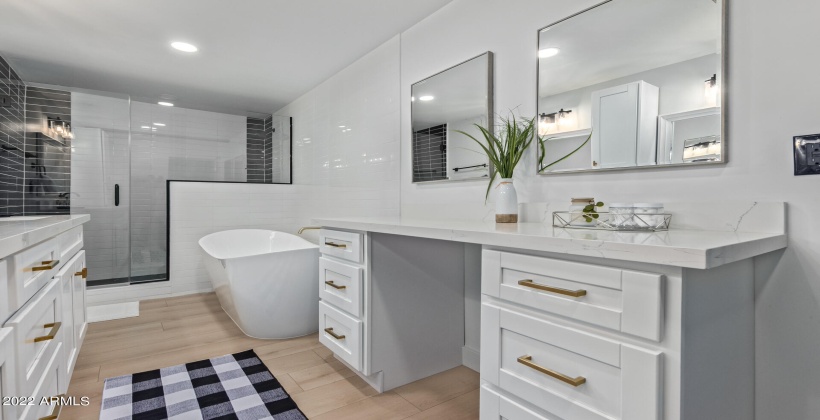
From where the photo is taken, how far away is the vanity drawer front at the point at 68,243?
1.75 metres

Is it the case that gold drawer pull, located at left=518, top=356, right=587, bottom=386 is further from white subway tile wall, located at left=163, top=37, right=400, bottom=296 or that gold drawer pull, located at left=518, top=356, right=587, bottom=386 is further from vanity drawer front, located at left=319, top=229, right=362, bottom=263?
white subway tile wall, located at left=163, top=37, right=400, bottom=296

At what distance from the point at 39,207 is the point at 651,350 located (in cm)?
454

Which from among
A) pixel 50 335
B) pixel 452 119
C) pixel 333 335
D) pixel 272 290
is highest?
pixel 452 119

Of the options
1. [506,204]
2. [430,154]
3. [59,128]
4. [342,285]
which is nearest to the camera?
[506,204]

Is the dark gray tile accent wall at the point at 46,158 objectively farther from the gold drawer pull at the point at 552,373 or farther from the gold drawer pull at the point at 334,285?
the gold drawer pull at the point at 552,373

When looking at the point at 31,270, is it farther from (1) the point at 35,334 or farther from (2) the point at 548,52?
(2) the point at 548,52

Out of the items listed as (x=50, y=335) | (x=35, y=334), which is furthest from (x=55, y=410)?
(x=35, y=334)

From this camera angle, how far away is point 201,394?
6.30 feet

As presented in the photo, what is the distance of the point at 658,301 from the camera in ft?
2.76

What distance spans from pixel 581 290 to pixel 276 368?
1.85m

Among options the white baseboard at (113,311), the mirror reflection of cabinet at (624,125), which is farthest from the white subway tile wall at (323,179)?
the mirror reflection of cabinet at (624,125)

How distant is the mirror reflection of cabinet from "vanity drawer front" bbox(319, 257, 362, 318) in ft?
3.91

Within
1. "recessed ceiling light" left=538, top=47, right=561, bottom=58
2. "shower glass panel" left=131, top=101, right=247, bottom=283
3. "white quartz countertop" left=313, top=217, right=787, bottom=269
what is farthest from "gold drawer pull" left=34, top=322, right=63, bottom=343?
"shower glass panel" left=131, top=101, right=247, bottom=283

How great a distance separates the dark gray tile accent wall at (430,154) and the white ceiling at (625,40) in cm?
73
